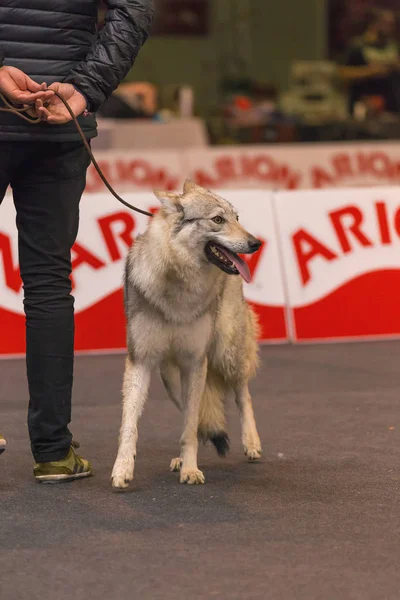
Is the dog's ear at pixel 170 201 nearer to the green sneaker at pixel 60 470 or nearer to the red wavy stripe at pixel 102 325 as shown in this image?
the green sneaker at pixel 60 470

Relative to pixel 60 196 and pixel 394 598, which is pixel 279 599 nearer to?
pixel 394 598

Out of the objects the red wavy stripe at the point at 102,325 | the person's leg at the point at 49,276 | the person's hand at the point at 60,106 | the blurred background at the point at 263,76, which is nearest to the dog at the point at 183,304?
the person's leg at the point at 49,276

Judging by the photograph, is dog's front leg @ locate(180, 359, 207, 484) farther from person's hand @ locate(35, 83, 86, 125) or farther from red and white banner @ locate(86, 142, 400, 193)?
red and white banner @ locate(86, 142, 400, 193)

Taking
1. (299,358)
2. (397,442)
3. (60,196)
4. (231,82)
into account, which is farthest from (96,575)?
(231,82)

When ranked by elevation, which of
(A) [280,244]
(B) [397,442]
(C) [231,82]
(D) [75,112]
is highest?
(C) [231,82]

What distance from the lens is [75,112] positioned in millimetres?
3879

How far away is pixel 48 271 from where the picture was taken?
4.04m

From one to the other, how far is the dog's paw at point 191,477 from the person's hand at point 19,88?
1356 mm

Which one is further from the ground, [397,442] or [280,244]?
[280,244]

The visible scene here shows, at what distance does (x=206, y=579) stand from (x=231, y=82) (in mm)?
17365

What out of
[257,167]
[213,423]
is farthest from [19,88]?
[257,167]

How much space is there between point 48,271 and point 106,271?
289cm

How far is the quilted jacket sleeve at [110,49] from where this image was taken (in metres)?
3.91

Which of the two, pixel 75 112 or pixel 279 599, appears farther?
pixel 75 112
